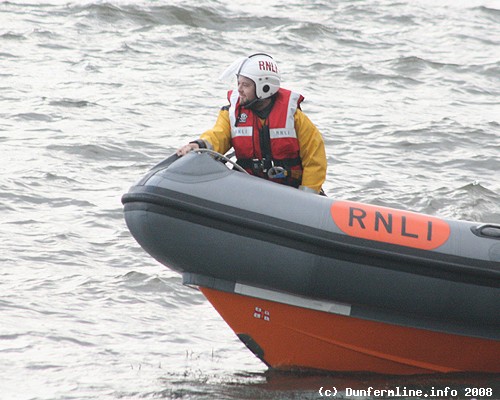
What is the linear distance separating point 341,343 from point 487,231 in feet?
2.66

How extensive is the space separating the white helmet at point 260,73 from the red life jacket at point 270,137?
0.07 m

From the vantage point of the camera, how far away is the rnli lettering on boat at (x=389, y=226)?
410cm

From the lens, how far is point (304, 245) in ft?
13.4

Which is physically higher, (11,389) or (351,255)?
(351,255)

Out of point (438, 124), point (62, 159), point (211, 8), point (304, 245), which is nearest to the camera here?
point (304, 245)

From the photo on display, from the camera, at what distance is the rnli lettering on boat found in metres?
4.10

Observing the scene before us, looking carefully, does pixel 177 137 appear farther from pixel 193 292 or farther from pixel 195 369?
pixel 195 369

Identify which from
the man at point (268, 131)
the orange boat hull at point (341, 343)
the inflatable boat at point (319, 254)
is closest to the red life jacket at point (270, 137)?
→ the man at point (268, 131)

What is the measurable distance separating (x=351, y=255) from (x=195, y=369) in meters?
0.97

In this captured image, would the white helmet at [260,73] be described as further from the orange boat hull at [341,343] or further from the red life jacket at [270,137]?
the orange boat hull at [341,343]


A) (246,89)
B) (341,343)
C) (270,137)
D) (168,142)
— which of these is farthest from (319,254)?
(168,142)

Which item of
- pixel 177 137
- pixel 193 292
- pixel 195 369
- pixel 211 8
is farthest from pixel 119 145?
pixel 211 8

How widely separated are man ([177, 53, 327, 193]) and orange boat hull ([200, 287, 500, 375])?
23.4 inches

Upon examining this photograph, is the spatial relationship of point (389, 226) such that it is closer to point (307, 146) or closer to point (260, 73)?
point (307, 146)
